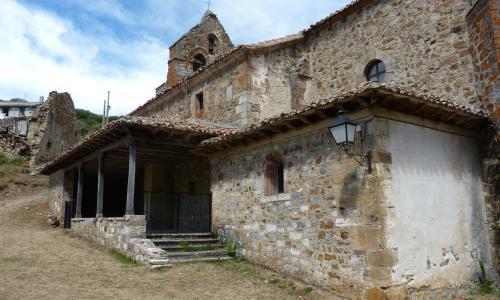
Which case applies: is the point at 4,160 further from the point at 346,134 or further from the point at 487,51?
the point at 487,51

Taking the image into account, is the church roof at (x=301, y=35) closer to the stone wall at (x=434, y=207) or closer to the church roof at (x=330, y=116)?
the church roof at (x=330, y=116)

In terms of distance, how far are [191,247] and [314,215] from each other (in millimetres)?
3596

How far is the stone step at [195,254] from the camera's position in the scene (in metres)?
9.19

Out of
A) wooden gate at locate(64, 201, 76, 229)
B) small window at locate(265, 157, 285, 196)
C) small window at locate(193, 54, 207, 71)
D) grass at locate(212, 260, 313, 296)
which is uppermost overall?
small window at locate(193, 54, 207, 71)

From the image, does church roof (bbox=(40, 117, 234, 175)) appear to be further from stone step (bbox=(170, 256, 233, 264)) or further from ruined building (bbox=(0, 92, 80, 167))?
ruined building (bbox=(0, 92, 80, 167))

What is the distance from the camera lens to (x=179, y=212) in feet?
40.7

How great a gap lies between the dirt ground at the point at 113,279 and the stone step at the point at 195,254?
512 millimetres

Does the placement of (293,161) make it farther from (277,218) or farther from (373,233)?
(373,233)

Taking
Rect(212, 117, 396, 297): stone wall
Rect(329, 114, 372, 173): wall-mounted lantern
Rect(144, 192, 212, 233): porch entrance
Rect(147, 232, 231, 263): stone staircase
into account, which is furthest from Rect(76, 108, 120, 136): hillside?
Rect(329, 114, 372, 173): wall-mounted lantern

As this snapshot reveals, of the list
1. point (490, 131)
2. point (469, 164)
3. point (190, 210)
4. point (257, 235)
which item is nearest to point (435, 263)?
point (469, 164)

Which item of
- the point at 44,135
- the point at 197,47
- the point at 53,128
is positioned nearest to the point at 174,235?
the point at 197,47

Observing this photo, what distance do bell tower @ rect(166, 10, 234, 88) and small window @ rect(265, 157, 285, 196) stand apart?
10.7 metres

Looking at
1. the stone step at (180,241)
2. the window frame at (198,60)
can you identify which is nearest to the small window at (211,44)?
the window frame at (198,60)

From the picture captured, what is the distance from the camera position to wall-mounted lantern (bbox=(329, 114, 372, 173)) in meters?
6.50
